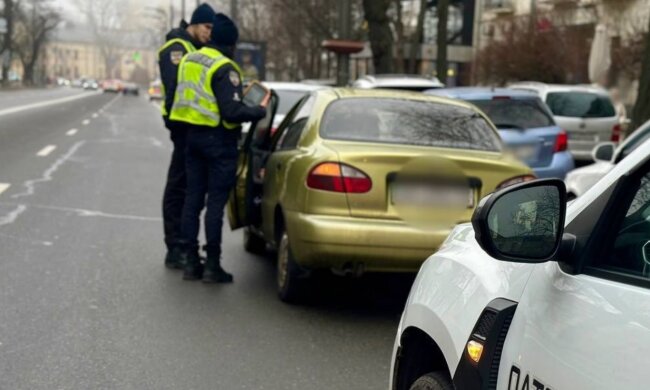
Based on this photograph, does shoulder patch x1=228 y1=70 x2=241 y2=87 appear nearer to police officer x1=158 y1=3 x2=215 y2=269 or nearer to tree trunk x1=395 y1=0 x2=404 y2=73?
police officer x1=158 y1=3 x2=215 y2=269

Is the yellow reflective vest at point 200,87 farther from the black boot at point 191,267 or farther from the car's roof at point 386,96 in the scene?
the black boot at point 191,267

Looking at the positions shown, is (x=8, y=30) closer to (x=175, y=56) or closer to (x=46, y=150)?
(x=46, y=150)

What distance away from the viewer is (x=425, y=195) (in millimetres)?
5484

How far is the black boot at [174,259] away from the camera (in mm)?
7192

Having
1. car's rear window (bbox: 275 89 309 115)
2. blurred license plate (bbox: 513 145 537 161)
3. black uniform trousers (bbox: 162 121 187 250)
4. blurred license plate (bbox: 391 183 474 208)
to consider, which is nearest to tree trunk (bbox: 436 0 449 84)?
car's rear window (bbox: 275 89 309 115)

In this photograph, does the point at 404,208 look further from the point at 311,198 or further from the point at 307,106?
the point at 307,106

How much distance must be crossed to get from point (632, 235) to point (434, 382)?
3.07 ft

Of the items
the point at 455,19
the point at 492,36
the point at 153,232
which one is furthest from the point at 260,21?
the point at 153,232

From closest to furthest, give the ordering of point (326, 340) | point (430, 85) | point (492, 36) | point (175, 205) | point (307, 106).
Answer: point (326, 340)
point (307, 106)
point (175, 205)
point (430, 85)
point (492, 36)

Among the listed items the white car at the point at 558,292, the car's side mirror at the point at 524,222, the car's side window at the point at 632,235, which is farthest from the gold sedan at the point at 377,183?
the car's side window at the point at 632,235

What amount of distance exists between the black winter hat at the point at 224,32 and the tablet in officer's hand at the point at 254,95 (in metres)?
0.38

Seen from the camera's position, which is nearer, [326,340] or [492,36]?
[326,340]

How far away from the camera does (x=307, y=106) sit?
669 centimetres

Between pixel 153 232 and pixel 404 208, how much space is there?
401cm
